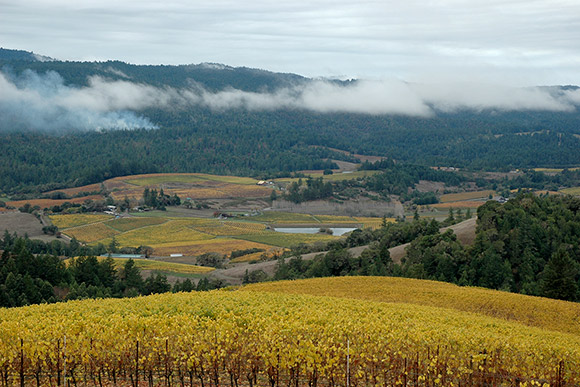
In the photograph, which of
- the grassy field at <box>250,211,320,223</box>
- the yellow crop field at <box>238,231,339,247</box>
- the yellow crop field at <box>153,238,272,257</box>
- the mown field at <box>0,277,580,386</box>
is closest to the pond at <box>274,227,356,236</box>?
the yellow crop field at <box>238,231,339,247</box>

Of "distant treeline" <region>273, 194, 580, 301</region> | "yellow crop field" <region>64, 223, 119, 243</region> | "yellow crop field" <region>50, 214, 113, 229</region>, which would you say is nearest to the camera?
"distant treeline" <region>273, 194, 580, 301</region>

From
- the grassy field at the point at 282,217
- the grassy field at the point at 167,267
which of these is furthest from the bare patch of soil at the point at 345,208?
the grassy field at the point at 167,267

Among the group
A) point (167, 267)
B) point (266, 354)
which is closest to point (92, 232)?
point (167, 267)

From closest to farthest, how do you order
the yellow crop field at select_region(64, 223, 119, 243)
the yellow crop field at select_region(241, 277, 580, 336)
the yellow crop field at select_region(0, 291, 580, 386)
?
the yellow crop field at select_region(0, 291, 580, 386) → the yellow crop field at select_region(241, 277, 580, 336) → the yellow crop field at select_region(64, 223, 119, 243)

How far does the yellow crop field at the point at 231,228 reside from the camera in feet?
461

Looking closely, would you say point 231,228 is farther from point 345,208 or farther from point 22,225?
point 345,208

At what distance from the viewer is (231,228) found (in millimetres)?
145875

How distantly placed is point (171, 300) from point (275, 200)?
15466cm

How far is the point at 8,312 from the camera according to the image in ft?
99.5

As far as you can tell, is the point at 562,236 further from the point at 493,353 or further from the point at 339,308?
the point at 493,353

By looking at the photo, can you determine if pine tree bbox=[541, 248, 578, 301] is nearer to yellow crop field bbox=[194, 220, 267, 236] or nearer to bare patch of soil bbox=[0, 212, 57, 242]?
yellow crop field bbox=[194, 220, 267, 236]

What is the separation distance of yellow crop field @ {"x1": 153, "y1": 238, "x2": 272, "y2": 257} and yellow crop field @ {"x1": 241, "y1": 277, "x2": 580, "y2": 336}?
64.5 m

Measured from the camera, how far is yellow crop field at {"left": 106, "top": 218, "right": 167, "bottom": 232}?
5620 inches

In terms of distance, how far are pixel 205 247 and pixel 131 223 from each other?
32.6 meters
